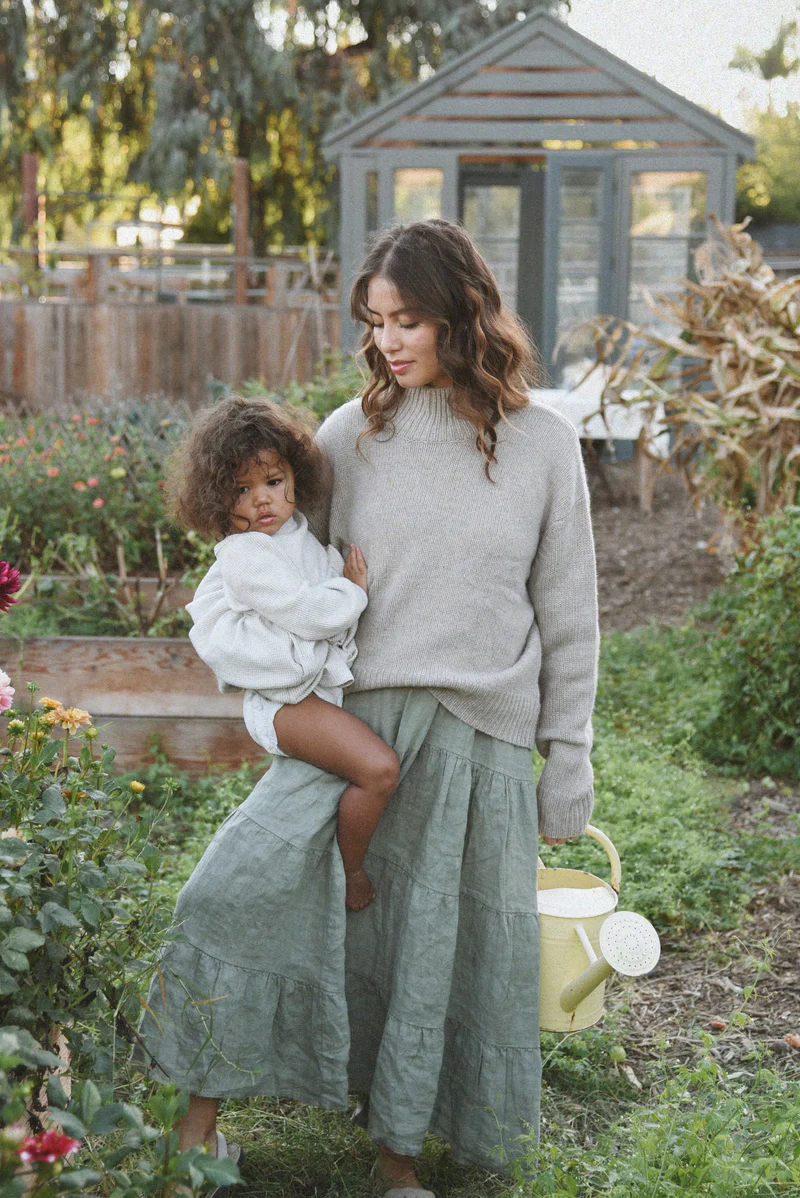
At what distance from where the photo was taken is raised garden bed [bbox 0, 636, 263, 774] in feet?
12.3

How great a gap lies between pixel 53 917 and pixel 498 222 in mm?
9407

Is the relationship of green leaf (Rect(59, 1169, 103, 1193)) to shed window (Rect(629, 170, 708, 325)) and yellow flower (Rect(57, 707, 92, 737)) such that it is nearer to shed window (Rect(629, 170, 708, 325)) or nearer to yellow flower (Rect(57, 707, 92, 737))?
yellow flower (Rect(57, 707, 92, 737))

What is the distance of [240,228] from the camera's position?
11.5m

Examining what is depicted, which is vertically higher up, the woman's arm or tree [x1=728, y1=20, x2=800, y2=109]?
tree [x1=728, y1=20, x2=800, y2=109]

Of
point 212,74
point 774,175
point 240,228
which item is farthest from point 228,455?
point 774,175

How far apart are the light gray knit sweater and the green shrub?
7.03ft

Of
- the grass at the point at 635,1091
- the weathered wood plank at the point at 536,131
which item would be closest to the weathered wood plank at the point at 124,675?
the grass at the point at 635,1091

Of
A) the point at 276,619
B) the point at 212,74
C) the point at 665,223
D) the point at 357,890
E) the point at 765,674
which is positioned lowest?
the point at 765,674

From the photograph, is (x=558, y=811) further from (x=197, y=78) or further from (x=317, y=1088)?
(x=197, y=78)

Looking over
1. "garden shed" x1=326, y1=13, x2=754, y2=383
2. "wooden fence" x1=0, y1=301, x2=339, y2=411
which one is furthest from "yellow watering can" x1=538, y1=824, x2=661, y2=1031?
"wooden fence" x1=0, y1=301, x2=339, y2=411

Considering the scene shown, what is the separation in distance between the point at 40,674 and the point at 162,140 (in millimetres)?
13029

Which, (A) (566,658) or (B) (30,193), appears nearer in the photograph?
(A) (566,658)

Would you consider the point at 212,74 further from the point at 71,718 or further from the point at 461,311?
the point at 71,718

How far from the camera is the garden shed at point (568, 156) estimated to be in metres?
9.15
